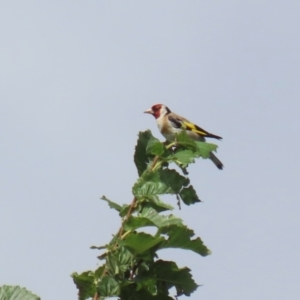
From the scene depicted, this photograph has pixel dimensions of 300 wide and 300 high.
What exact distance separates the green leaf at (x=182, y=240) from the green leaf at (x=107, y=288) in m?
0.37

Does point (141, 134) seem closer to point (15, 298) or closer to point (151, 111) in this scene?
point (15, 298)

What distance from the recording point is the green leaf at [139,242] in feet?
12.8

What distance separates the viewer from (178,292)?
4.18 meters

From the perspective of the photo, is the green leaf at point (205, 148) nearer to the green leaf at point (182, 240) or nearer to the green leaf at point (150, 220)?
the green leaf at point (150, 220)

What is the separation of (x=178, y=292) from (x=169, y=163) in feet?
3.18

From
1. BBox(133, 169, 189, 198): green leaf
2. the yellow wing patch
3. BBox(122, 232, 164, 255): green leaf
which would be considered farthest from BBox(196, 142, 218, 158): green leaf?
the yellow wing patch

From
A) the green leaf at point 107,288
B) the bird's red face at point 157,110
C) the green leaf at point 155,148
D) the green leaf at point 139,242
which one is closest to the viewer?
the green leaf at point 107,288

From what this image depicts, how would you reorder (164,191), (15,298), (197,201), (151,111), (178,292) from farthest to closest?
(151,111)
(197,201)
(164,191)
(178,292)
(15,298)

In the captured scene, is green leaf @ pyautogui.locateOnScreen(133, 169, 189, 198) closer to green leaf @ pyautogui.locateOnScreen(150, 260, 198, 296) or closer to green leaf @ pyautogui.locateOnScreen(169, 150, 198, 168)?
green leaf @ pyautogui.locateOnScreen(169, 150, 198, 168)

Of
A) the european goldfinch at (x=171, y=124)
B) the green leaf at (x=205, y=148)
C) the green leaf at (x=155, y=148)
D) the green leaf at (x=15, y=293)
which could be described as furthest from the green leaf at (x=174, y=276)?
the european goldfinch at (x=171, y=124)

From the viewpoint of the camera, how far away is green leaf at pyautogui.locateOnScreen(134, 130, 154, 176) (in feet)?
16.3

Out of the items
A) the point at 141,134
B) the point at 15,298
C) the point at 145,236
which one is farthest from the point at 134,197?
the point at 15,298

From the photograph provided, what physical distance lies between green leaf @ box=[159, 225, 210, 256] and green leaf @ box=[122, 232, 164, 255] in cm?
8

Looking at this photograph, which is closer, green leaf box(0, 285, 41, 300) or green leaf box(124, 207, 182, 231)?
green leaf box(0, 285, 41, 300)
